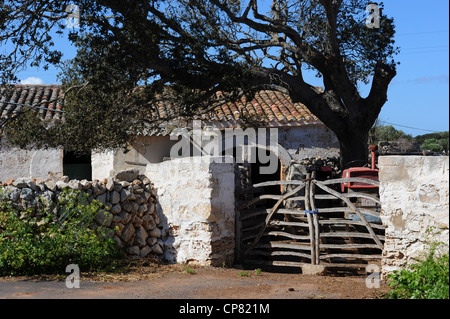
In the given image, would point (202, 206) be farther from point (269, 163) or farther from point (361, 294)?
point (269, 163)

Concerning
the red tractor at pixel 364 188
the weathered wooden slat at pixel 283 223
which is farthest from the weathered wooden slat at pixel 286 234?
the red tractor at pixel 364 188

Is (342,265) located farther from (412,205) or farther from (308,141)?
(308,141)

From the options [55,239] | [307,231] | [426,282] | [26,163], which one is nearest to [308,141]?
[307,231]

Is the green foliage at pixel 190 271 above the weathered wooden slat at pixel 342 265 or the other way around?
the other way around

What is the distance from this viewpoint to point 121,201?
8211 mm

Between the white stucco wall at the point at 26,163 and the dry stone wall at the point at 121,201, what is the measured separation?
27.0ft

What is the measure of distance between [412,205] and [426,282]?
1461 mm

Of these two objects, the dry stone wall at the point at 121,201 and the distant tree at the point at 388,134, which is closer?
the dry stone wall at the point at 121,201

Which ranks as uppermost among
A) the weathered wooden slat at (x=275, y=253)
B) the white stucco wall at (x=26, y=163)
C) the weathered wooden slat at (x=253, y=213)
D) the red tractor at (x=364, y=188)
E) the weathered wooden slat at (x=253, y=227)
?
the white stucco wall at (x=26, y=163)

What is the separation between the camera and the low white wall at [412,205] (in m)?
6.39

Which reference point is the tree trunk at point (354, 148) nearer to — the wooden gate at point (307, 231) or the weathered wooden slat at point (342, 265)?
the wooden gate at point (307, 231)

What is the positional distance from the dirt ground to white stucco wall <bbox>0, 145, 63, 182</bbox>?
9339 mm

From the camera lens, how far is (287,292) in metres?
6.11
